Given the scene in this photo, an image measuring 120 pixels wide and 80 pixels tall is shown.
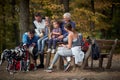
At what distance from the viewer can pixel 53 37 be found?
12.6 metres

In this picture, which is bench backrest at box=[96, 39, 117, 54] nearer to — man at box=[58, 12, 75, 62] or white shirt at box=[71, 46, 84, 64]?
white shirt at box=[71, 46, 84, 64]

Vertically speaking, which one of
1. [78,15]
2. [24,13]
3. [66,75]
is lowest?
[66,75]

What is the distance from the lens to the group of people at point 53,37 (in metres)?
12.1

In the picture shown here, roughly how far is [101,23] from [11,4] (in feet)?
24.9

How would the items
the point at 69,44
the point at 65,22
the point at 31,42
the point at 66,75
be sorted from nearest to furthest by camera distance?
the point at 66,75 → the point at 69,44 → the point at 65,22 → the point at 31,42

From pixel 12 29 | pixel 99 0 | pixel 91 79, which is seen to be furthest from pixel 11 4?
pixel 91 79

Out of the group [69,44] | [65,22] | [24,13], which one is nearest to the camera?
[69,44]

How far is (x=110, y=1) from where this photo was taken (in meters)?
26.8

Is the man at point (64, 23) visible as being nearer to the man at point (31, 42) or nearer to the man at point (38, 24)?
the man at point (38, 24)

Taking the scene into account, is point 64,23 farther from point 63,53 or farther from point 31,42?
point 31,42

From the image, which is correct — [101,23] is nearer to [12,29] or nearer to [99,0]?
[99,0]

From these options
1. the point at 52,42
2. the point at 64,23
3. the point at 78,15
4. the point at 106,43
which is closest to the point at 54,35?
the point at 52,42

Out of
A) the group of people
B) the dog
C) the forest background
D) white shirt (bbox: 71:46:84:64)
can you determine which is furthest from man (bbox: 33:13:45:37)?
the forest background

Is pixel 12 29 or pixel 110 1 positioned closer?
pixel 110 1
